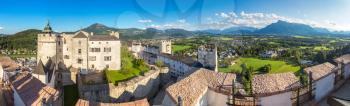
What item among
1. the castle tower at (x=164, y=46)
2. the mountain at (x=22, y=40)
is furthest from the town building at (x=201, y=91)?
the mountain at (x=22, y=40)

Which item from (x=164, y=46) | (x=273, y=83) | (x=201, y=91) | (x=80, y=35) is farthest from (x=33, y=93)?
(x=164, y=46)

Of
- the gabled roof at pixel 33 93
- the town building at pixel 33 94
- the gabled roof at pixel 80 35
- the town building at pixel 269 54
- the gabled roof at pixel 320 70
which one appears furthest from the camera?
the town building at pixel 269 54

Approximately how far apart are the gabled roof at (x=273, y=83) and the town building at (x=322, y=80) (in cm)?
50

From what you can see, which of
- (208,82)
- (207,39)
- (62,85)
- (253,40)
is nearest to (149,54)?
(207,39)

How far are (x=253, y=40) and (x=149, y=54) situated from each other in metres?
34.0

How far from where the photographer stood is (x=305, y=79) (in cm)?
1008

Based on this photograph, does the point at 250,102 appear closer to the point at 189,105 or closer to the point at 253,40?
the point at 189,105

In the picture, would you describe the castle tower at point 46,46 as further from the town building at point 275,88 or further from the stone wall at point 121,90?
the town building at point 275,88

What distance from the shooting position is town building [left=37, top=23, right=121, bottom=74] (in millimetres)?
26859

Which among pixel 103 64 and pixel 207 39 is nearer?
pixel 103 64

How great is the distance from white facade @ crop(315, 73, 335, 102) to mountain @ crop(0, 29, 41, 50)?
5702 centimetres

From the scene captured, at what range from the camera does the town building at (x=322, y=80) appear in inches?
402

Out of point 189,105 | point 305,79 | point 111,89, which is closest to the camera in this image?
point 189,105

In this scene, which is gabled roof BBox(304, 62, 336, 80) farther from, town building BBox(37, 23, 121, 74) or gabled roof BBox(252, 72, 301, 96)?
town building BBox(37, 23, 121, 74)
